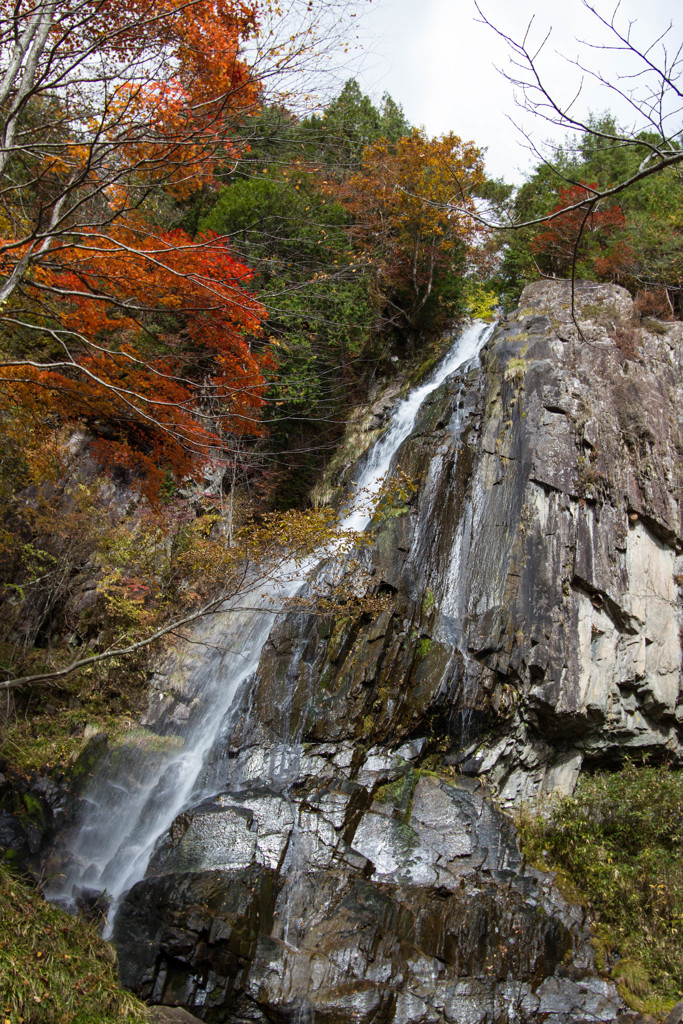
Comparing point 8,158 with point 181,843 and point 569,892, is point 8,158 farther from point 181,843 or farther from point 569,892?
point 569,892

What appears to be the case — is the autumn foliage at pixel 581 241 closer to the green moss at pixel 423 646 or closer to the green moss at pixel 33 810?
the green moss at pixel 423 646

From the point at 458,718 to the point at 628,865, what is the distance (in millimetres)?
2529

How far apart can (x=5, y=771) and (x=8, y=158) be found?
704 cm

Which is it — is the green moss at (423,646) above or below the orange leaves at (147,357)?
below

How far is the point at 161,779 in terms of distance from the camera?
27.6 feet

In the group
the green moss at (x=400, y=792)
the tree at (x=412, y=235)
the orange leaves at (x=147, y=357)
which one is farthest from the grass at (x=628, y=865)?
the tree at (x=412, y=235)

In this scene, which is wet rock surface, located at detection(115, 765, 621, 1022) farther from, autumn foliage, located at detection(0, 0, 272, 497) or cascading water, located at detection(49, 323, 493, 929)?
autumn foliage, located at detection(0, 0, 272, 497)

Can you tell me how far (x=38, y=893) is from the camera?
6062mm

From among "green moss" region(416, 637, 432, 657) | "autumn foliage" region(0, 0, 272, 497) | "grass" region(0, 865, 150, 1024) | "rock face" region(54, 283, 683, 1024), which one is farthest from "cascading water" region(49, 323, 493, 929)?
"autumn foliage" region(0, 0, 272, 497)

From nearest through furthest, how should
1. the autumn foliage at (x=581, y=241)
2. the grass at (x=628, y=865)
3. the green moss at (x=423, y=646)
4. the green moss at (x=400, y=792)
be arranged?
the grass at (x=628, y=865) → the green moss at (x=400, y=792) → the green moss at (x=423, y=646) → the autumn foliage at (x=581, y=241)

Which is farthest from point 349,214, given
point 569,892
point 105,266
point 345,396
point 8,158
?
point 569,892

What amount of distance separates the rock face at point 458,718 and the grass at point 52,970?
703mm

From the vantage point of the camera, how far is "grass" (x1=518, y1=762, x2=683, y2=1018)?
608 centimetres

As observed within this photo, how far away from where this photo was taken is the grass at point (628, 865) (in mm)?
6080
